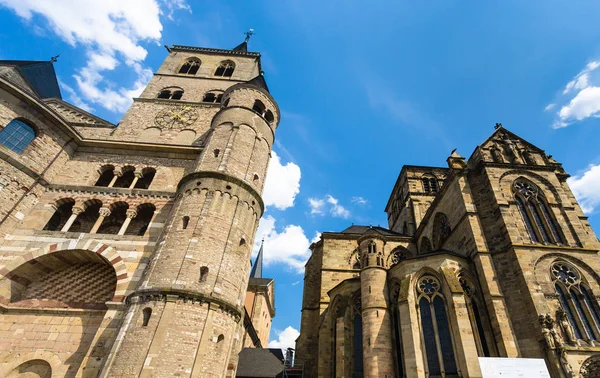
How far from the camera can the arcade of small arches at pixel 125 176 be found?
18062 mm

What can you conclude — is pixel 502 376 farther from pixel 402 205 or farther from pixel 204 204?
pixel 402 205

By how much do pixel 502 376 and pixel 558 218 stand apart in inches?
→ 369

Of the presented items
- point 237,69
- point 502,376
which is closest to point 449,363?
point 502,376

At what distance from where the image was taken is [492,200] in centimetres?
1630

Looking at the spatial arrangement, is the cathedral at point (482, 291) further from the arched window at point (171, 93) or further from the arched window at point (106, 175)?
the arched window at point (171, 93)

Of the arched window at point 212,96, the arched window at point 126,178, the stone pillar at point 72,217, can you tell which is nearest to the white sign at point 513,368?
the stone pillar at point 72,217

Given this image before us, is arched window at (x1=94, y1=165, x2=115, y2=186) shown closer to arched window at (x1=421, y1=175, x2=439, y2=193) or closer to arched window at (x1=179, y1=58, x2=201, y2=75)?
arched window at (x1=179, y1=58, x2=201, y2=75)

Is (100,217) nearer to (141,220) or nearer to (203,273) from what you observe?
(141,220)

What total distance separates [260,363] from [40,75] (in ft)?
82.3

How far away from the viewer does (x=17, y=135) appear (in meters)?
16.0

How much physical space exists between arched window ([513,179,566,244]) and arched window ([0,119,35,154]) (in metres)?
25.7

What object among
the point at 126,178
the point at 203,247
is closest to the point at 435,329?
the point at 203,247

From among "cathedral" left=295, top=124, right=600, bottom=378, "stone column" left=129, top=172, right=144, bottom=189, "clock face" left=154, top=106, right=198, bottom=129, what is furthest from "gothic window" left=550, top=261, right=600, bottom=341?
"clock face" left=154, top=106, right=198, bottom=129

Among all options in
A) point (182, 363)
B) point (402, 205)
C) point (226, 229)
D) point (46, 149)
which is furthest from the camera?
point (402, 205)
